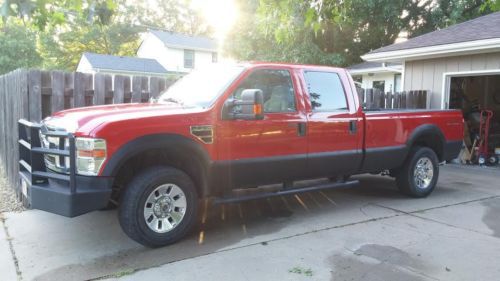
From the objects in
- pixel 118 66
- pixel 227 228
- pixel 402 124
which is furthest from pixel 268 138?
pixel 118 66

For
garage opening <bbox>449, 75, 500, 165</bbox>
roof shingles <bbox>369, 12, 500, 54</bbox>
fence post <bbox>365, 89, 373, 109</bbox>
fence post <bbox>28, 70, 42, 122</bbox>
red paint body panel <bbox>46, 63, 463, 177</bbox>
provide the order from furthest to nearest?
garage opening <bbox>449, 75, 500, 165</bbox> → fence post <bbox>365, 89, 373, 109</bbox> → roof shingles <bbox>369, 12, 500, 54</bbox> → fence post <bbox>28, 70, 42, 122</bbox> → red paint body panel <bbox>46, 63, 463, 177</bbox>

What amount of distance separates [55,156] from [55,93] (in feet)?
6.39

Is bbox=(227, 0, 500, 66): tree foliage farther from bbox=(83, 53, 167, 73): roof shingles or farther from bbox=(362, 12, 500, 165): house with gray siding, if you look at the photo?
bbox=(83, 53, 167, 73): roof shingles

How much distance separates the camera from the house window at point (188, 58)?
3794 cm

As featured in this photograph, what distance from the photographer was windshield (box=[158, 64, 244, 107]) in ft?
17.5

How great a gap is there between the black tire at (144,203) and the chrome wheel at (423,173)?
13.1 ft

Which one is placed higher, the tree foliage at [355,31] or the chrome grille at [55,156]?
the tree foliage at [355,31]

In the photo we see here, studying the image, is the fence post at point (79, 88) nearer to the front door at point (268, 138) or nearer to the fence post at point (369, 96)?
the front door at point (268, 138)

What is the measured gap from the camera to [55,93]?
6.43 metres

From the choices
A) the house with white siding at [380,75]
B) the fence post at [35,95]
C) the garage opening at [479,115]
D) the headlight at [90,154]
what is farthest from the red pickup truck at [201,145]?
the house with white siding at [380,75]

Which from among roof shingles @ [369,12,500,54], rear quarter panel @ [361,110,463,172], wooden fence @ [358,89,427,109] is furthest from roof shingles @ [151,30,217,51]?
rear quarter panel @ [361,110,463,172]

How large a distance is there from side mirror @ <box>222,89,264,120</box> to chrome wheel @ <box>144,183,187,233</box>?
1.02 m

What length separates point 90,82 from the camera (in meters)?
6.83

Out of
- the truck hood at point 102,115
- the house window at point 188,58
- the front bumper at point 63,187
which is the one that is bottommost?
the front bumper at point 63,187
